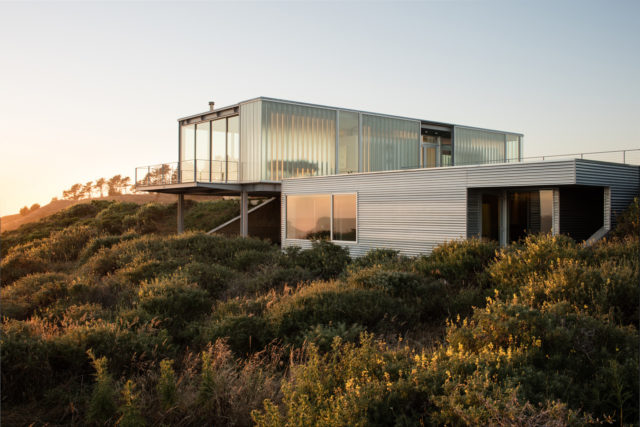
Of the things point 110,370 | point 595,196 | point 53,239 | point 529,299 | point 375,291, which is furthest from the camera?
point 53,239

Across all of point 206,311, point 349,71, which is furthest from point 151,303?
point 349,71

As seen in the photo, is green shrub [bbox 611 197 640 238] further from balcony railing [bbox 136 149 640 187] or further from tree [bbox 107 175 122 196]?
tree [bbox 107 175 122 196]

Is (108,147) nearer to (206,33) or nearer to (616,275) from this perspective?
(206,33)

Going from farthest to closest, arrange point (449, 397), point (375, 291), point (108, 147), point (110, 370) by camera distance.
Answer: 1. point (108, 147)
2. point (375, 291)
3. point (110, 370)
4. point (449, 397)

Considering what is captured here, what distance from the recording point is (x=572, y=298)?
6164 mm

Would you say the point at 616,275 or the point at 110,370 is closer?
the point at 110,370

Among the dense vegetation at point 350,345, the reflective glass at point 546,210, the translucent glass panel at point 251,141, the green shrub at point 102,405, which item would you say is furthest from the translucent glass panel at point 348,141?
the green shrub at point 102,405

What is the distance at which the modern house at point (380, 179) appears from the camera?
1166 cm

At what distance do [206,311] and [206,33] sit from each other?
9.67 m

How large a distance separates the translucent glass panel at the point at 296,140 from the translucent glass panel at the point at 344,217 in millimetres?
4600

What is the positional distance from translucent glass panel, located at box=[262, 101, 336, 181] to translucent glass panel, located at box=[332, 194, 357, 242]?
460cm

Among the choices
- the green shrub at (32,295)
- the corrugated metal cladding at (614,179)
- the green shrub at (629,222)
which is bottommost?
the green shrub at (32,295)

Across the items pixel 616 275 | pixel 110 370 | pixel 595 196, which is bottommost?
pixel 110 370

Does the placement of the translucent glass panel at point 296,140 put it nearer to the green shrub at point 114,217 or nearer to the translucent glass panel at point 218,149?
the translucent glass panel at point 218,149
